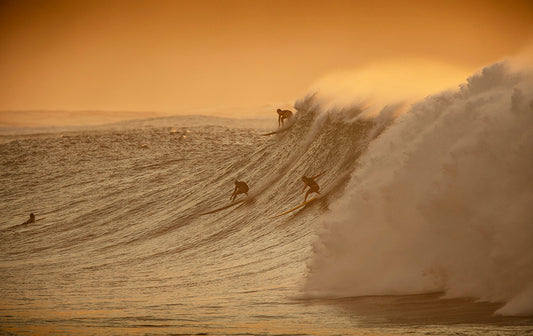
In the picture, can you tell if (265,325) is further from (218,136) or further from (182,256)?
(218,136)

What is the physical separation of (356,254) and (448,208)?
101cm

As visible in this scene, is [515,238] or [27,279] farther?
[27,279]

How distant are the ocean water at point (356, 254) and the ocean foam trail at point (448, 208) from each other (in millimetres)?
13

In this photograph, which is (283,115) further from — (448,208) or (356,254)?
(448,208)

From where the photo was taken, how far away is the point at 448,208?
628 centimetres

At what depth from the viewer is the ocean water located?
5480 millimetres

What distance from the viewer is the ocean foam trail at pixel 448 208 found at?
5602 mm

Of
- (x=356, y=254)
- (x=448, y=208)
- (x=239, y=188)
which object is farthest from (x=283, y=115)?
(x=448, y=208)

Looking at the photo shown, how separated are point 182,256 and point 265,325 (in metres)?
5.51

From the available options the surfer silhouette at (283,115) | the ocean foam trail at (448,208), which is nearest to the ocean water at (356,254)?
the ocean foam trail at (448,208)

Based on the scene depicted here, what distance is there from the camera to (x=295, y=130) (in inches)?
583

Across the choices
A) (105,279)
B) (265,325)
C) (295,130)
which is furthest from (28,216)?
(265,325)

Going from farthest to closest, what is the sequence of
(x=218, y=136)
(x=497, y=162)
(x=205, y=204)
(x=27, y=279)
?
(x=218, y=136) < (x=205, y=204) < (x=27, y=279) < (x=497, y=162)

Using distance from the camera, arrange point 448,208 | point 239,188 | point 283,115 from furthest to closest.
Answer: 1. point 283,115
2. point 239,188
3. point 448,208
